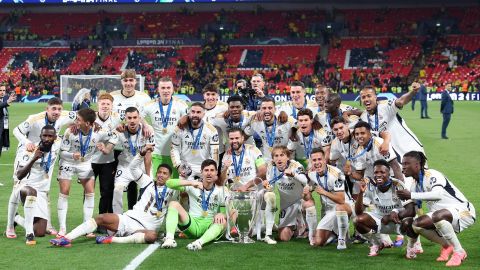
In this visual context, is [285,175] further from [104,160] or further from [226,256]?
[104,160]

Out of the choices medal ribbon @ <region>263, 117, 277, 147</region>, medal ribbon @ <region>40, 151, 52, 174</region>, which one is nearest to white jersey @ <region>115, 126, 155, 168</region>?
medal ribbon @ <region>40, 151, 52, 174</region>

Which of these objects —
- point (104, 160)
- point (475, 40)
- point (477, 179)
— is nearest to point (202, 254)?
point (104, 160)

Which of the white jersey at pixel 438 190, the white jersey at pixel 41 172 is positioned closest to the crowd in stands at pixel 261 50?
the white jersey at pixel 41 172

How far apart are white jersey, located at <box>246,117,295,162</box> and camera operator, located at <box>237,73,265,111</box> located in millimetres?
794

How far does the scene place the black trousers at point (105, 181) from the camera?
35.9 feet

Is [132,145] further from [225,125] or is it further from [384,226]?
[384,226]

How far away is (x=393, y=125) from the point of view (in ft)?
36.4

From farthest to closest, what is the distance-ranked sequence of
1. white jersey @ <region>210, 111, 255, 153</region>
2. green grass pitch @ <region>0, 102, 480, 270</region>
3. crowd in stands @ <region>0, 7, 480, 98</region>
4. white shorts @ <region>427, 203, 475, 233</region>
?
crowd in stands @ <region>0, 7, 480, 98</region> → white jersey @ <region>210, 111, 255, 153</region> → white shorts @ <region>427, 203, 475, 233</region> → green grass pitch @ <region>0, 102, 480, 270</region>

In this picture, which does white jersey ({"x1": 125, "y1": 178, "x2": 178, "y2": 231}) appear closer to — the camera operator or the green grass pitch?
the green grass pitch

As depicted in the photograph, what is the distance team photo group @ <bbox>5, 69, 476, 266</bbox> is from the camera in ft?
30.1

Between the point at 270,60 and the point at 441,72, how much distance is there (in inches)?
443

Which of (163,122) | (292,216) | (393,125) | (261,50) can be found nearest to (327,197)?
(292,216)

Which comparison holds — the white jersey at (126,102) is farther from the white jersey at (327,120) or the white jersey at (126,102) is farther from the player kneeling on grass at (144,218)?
the white jersey at (327,120)

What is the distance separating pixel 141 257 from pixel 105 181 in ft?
7.53
